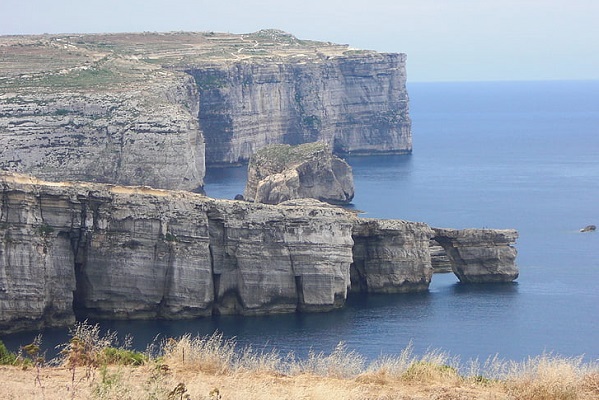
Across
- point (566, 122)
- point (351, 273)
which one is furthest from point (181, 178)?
point (566, 122)

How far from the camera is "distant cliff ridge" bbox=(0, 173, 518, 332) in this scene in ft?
166

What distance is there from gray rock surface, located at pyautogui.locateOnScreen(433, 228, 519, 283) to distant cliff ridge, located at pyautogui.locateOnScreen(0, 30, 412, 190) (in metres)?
31.8

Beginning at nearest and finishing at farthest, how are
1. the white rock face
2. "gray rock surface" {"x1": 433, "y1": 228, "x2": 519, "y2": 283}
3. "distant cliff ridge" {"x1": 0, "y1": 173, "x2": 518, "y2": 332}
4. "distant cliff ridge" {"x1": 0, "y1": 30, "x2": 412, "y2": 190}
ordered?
1. "distant cliff ridge" {"x1": 0, "y1": 173, "x2": 518, "y2": 332}
2. "gray rock surface" {"x1": 433, "y1": 228, "x2": 519, "y2": 283}
3. the white rock face
4. "distant cliff ridge" {"x1": 0, "y1": 30, "x2": 412, "y2": 190}

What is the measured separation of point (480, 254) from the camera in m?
63.8

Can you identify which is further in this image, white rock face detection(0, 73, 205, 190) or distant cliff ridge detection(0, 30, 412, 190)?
distant cliff ridge detection(0, 30, 412, 190)

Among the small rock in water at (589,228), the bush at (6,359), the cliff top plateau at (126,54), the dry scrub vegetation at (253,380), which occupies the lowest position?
the small rock in water at (589,228)

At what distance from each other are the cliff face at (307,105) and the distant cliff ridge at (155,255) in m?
70.5

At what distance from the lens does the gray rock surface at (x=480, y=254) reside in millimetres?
62906

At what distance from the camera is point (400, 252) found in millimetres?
59875

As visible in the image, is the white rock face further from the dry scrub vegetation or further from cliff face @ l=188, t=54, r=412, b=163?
the dry scrub vegetation

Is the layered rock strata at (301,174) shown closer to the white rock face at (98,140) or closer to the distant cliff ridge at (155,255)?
the white rock face at (98,140)

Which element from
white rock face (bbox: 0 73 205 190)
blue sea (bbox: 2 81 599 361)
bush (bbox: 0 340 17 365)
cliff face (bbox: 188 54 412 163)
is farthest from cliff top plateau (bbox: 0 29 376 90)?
bush (bbox: 0 340 17 365)

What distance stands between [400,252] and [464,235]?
451cm

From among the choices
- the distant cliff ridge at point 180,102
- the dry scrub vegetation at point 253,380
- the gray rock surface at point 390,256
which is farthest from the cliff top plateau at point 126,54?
the dry scrub vegetation at point 253,380
